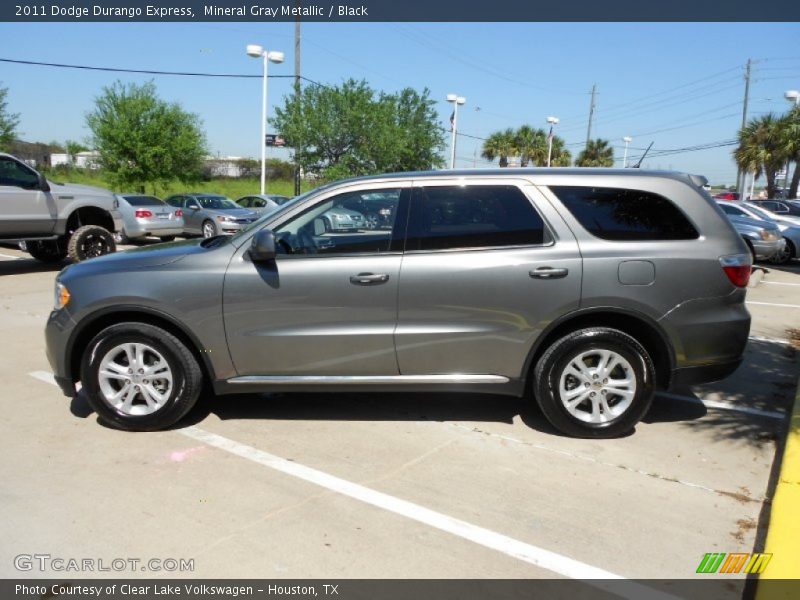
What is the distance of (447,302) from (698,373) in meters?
Result: 1.79

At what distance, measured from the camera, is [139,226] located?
16.1 meters

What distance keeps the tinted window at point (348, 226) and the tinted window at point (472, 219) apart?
164 millimetres

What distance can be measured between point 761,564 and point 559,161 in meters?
49.3

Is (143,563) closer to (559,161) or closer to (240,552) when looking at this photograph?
(240,552)

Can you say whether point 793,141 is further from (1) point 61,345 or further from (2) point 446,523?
(1) point 61,345

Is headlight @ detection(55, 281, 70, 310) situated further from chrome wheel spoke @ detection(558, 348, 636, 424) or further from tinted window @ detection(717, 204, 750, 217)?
tinted window @ detection(717, 204, 750, 217)

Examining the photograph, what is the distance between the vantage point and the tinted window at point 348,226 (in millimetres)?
4406

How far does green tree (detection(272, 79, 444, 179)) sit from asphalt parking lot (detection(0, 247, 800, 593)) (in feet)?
67.8

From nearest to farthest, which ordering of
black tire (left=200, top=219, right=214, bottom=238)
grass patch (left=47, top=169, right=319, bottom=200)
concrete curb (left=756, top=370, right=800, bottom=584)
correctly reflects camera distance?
1. concrete curb (left=756, top=370, right=800, bottom=584)
2. black tire (left=200, top=219, right=214, bottom=238)
3. grass patch (left=47, top=169, right=319, bottom=200)

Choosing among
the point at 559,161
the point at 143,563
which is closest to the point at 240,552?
the point at 143,563

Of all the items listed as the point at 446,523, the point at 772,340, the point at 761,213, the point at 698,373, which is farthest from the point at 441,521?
the point at 761,213

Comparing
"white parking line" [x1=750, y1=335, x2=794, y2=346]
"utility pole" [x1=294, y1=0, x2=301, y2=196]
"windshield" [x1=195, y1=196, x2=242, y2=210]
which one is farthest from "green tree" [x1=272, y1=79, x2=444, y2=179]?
"white parking line" [x1=750, y1=335, x2=794, y2=346]

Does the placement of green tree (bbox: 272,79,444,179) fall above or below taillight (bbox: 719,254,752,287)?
above

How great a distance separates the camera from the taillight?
14.1ft
